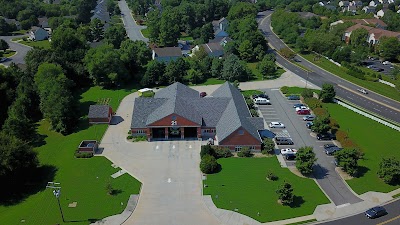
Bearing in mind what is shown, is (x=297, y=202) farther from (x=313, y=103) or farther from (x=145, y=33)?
(x=145, y=33)

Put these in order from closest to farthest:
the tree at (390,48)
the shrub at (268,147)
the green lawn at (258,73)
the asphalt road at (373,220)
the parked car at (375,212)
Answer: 1. the asphalt road at (373,220)
2. the parked car at (375,212)
3. the shrub at (268,147)
4. the green lawn at (258,73)
5. the tree at (390,48)

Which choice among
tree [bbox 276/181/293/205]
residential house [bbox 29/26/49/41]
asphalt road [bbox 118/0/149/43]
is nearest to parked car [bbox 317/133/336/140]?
tree [bbox 276/181/293/205]

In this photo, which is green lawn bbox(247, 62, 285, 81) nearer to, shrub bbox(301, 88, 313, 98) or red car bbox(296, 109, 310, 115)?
shrub bbox(301, 88, 313, 98)

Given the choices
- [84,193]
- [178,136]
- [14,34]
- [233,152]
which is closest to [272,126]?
[233,152]

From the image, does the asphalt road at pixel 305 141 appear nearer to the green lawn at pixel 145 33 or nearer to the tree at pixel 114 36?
the tree at pixel 114 36

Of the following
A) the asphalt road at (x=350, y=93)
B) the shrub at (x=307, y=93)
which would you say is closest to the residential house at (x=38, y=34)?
the asphalt road at (x=350, y=93)

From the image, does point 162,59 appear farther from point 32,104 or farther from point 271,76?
point 32,104

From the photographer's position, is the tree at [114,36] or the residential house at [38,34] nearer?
the tree at [114,36]
